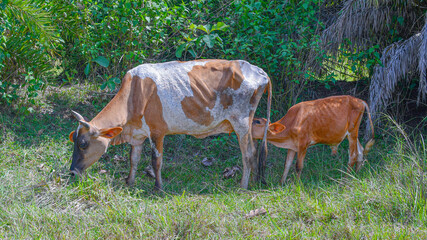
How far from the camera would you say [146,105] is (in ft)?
18.3

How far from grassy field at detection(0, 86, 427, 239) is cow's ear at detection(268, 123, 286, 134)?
67 cm

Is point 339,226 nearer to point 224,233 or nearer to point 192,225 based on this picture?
point 224,233

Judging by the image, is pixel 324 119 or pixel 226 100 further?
pixel 324 119

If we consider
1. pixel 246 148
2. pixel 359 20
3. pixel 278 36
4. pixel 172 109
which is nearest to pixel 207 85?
pixel 172 109

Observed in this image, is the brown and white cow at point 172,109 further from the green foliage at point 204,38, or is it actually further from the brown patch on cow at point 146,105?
the green foliage at point 204,38

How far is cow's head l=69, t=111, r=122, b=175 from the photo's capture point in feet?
17.5

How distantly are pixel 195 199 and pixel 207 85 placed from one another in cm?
147

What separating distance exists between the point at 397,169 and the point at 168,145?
3.38m

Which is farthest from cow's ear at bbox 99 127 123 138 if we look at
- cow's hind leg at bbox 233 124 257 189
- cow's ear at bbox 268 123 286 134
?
cow's ear at bbox 268 123 286 134

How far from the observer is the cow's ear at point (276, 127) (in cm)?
585

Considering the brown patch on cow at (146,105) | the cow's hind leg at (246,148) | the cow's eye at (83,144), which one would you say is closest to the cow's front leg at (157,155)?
the brown patch on cow at (146,105)

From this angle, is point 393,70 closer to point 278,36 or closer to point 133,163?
point 278,36

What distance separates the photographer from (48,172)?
5.65m

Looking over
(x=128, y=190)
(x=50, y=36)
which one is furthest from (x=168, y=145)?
(x=50, y=36)
